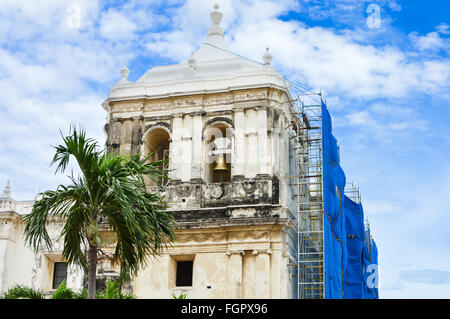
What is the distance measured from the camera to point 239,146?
79.9 feet

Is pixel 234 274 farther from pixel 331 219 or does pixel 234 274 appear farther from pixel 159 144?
pixel 159 144

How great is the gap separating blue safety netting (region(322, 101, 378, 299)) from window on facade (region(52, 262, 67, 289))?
11.2m

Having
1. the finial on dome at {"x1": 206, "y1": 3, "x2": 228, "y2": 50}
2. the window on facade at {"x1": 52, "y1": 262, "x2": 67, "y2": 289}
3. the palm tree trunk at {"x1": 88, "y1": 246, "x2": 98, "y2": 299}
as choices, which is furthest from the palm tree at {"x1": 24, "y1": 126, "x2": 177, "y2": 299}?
the finial on dome at {"x1": 206, "y1": 3, "x2": 228, "y2": 50}

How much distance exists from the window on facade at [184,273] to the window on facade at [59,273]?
5.63 meters

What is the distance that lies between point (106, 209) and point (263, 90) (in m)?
12.0

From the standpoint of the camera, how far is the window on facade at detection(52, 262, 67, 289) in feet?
88.6

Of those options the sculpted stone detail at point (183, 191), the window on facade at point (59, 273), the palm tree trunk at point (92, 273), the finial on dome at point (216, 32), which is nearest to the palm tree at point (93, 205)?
the palm tree trunk at point (92, 273)

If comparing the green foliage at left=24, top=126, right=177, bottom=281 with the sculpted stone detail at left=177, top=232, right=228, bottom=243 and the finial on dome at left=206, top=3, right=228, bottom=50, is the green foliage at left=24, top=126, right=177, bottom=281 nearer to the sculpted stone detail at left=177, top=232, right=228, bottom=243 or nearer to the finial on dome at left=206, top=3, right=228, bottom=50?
the sculpted stone detail at left=177, top=232, right=228, bottom=243

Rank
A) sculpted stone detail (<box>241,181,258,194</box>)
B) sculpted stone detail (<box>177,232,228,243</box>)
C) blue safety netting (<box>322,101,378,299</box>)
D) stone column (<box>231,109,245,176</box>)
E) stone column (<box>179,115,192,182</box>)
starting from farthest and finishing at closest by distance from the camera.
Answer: stone column (<box>179,115,192,182</box>)
stone column (<box>231,109,245,176</box>)
sculpted stone detail (<box>241,181,258,194</box>)
sculpted stone detail (<box>177,232,228,243</box>)
blue safety netting (<box>322,101,378,299</box>)

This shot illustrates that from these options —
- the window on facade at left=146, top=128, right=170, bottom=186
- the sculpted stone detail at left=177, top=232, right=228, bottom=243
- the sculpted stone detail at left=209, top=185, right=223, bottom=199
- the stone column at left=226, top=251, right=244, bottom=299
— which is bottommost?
the stone column at left=226, top=251, right=244, bottom=299

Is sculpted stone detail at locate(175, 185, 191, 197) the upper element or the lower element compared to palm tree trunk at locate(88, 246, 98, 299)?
upper

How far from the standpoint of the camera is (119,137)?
1022 inches
